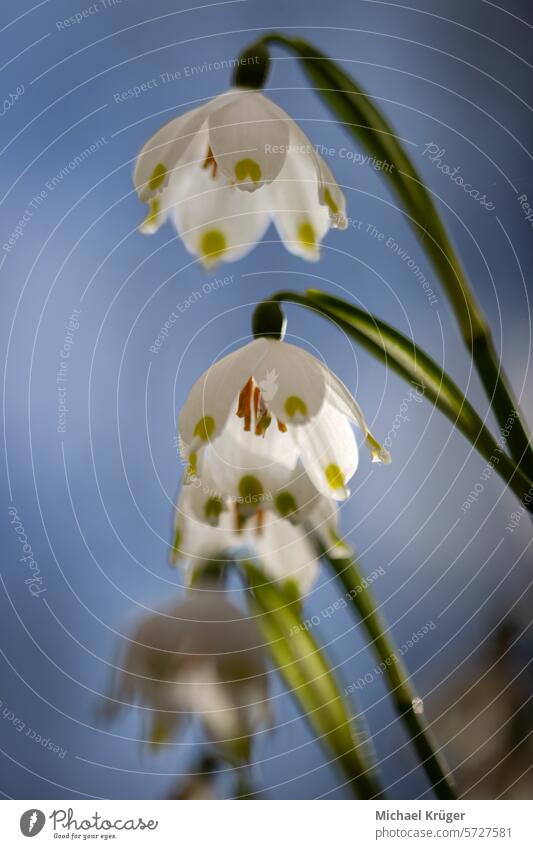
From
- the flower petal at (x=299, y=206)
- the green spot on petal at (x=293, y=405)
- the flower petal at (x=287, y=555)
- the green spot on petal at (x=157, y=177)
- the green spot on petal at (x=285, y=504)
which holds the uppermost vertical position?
the green spot on petal at (x=157, y=177)

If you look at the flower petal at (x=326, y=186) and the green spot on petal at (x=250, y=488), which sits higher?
the flower petal at (x=326, y=186)

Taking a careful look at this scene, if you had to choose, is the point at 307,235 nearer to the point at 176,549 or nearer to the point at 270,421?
the point at 270,421

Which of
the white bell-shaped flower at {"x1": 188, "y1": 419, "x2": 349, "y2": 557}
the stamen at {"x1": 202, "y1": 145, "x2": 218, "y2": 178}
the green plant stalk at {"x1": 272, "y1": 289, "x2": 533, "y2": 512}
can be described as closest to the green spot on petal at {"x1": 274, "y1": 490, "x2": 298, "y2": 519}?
the white bell-shaped flower at {"x1": 188, "y1": 419, "x2": 349, "y2": 557}

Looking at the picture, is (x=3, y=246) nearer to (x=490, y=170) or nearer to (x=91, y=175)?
(x=91, y=175)

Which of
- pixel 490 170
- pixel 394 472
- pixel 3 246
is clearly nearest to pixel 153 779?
pixel 394 472
